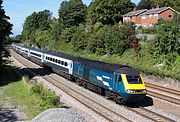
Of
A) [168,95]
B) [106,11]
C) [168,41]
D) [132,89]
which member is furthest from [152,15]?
[132,89]

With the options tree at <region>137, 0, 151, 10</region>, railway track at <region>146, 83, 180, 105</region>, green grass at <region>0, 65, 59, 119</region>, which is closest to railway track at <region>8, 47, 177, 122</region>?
railway track at <region>146, 83, 180, 105</region>

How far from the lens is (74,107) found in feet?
76.6

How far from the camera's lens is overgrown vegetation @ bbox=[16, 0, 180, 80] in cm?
3825

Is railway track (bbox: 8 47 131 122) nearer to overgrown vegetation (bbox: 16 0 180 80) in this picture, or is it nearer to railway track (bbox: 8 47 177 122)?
railway track (bbox: 8 47 177 122)

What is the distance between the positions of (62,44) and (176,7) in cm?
3162

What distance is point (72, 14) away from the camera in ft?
306

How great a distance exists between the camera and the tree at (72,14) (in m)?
93.2

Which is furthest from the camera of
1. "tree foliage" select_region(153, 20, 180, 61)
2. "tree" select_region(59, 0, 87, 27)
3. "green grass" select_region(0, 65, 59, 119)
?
"tree" select_region(59, 0, 87, 27)

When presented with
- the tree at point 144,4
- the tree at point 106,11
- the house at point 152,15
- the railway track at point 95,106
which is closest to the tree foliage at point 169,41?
the railway track at point 95,106

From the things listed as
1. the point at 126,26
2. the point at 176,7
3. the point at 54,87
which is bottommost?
the point at 54,87

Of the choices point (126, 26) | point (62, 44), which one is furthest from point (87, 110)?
point (62, 44)

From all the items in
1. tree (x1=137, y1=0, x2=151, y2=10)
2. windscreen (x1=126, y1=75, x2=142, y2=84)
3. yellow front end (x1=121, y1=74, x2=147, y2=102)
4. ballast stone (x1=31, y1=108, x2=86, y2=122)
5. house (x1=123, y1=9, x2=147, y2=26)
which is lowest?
ballast stone (x1=31, y1=108, x2=86, y2=122)

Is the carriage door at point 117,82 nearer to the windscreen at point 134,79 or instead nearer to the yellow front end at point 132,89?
the yellow front end at point 132,89

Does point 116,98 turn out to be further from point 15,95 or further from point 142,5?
point 142,5
